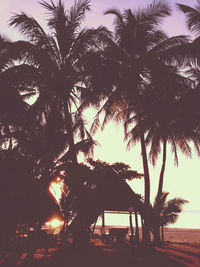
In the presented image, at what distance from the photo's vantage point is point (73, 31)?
1151cm

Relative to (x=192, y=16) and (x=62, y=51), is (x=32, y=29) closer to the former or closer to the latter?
(x=62, y=51)

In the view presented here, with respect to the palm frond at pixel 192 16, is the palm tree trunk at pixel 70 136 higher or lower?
lower

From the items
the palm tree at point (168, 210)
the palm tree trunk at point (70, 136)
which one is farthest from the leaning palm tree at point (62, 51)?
the palm tree at point (168, 210)

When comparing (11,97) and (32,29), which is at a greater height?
(32,29)

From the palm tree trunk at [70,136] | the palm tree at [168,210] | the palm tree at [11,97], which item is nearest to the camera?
the palm tree at [11,97]

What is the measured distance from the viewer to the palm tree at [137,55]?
12205 millimetres

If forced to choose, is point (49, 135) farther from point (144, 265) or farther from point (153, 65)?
point (144, 265)

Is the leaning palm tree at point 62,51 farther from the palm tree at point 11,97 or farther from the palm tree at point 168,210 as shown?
the palm tree at point 168,210

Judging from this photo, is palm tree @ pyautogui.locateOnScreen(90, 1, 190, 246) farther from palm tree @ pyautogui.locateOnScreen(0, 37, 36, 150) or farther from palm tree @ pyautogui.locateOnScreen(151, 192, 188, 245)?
palm tree @ pyautogui.locateOnScreen(151, 192, 188, 245)

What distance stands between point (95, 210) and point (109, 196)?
1573 mm

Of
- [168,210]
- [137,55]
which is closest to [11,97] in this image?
[137,55]

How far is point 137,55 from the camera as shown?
43.7ft

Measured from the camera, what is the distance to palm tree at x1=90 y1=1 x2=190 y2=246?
12.2 metres

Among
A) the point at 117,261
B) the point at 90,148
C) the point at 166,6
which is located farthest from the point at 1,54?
the point at 117,261
